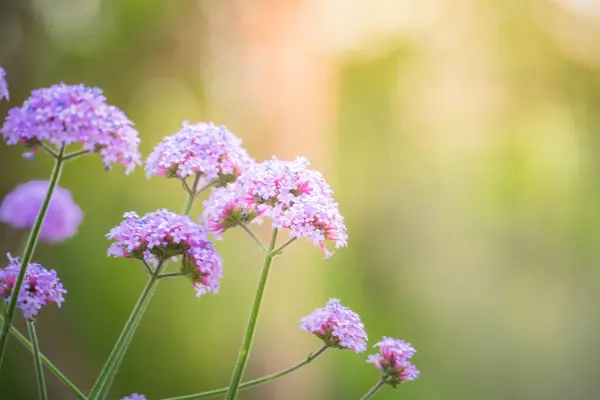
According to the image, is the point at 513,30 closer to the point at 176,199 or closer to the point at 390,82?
the point at 390,82

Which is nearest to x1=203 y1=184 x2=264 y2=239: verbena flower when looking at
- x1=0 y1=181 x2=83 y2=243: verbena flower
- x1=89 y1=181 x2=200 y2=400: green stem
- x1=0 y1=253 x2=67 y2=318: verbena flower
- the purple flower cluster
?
the purple flower cluster

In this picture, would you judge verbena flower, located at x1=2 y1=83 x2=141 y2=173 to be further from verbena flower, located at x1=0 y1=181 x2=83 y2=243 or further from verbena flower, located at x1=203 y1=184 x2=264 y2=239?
verbena flower, located at x1=0 y1=181 x2=83 y2=243

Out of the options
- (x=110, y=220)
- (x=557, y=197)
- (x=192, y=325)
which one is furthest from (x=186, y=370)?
(x=557, y=197)

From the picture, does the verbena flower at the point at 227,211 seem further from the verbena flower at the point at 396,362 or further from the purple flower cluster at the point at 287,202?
the verbena flower at the point at 396,362

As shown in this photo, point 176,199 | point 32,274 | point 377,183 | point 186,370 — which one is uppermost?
point 377,183

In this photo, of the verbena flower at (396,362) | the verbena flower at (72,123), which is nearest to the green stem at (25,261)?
the verbena flower at (72,123)

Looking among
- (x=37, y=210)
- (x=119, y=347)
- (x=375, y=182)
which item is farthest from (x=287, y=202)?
(x=375, y=182)

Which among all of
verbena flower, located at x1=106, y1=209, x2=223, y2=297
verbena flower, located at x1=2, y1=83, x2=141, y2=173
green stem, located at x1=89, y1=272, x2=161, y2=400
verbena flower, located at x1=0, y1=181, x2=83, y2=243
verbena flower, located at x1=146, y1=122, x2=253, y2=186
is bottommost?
green stem, located at x1=89, y1=272, x2=161, y2=400
